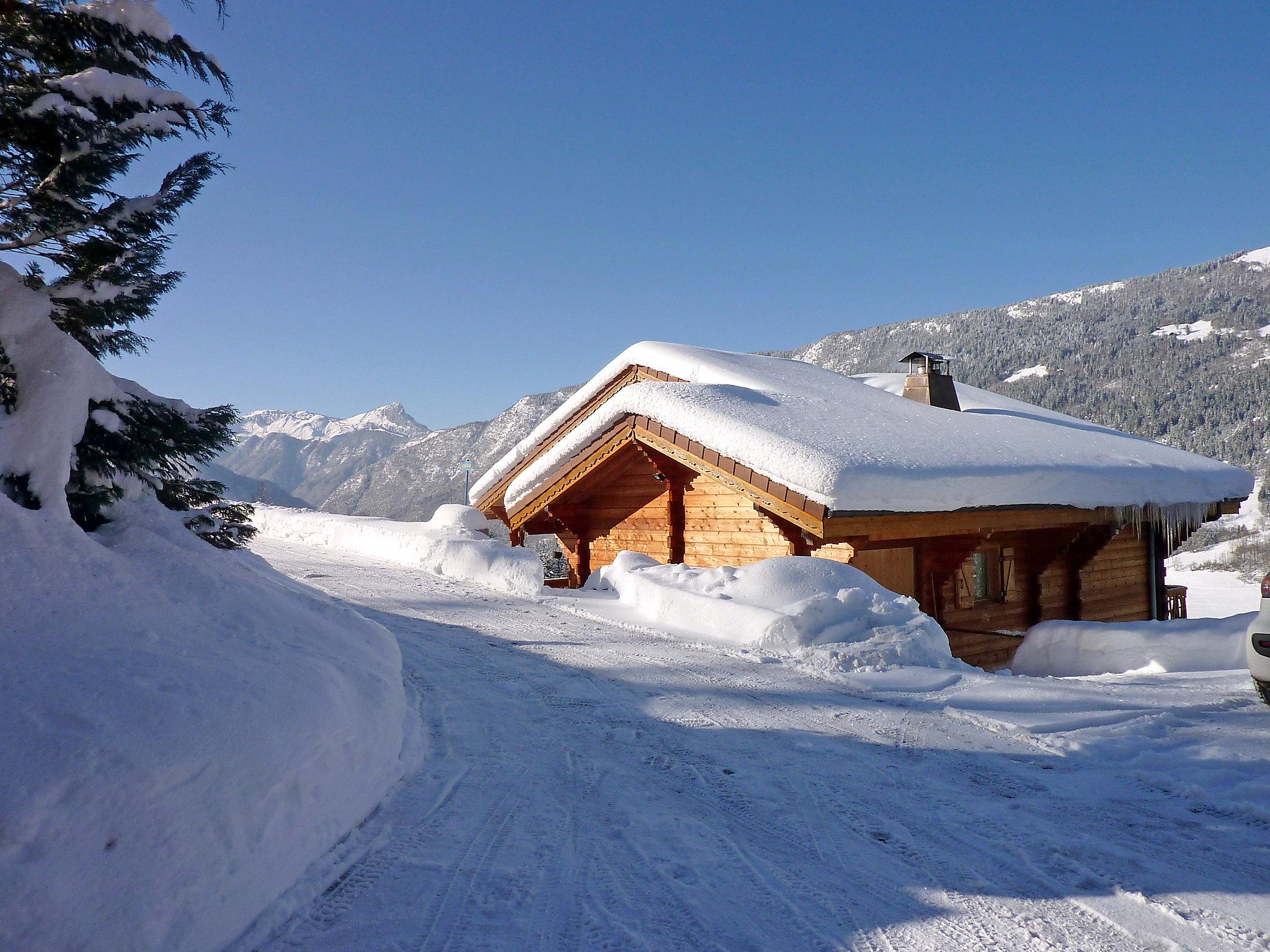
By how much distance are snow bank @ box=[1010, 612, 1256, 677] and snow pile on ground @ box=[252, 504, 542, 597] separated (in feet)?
21.7

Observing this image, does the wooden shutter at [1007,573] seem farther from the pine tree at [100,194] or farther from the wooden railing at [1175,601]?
the pine tree at [100,194]

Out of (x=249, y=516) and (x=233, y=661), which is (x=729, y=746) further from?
(x=249, y=516)

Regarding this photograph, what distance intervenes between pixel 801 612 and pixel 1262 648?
10.6 feet

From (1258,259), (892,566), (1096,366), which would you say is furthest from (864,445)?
(1258,259)

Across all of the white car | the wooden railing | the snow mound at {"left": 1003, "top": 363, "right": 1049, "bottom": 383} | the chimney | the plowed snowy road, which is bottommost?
the plowed snowy road

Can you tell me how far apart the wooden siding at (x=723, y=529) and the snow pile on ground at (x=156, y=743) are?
6.83 m

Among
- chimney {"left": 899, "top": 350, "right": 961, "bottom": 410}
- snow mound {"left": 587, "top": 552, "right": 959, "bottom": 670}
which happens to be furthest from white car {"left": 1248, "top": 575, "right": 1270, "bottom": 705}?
chimney {"left": 899, "top": 350, "right": 961, "bottom": 410}

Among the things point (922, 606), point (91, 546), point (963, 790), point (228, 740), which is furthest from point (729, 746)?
point (922, 606)

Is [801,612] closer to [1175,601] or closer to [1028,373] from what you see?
[1175,601]

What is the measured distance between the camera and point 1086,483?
9992 mm

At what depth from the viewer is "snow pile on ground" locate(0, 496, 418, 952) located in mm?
2012

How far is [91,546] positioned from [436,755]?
200cm

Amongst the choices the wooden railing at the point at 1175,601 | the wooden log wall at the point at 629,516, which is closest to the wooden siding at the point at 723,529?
the wooden log wall at the point at 629,516

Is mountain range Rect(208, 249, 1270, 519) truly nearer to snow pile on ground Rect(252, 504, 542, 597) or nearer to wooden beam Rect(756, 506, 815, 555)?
snow pile on ground Rect(252, 504, 542, 597)
